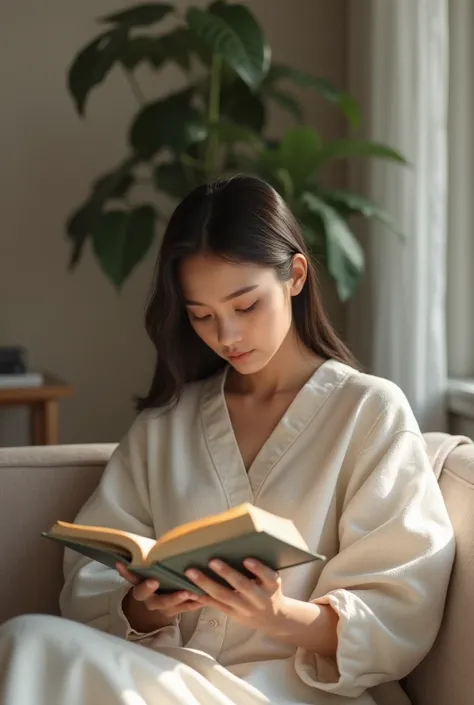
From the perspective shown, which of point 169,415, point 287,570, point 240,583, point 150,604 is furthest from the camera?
point 169,415

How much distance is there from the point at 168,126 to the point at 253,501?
54.8 inches

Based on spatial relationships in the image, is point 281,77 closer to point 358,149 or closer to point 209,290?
point 358,149

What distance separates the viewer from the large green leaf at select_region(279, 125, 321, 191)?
8.96 ft

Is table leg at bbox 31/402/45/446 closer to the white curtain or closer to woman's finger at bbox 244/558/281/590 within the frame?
the white curtain

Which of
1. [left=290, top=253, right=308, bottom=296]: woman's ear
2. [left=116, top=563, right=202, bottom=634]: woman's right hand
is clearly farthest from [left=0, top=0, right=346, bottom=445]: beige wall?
[left=116, top=563, right=202, bottom=634]: woman's right hand

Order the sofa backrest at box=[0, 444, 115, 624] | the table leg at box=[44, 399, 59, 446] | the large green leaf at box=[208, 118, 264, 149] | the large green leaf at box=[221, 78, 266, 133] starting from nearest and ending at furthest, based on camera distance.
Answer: the sofa backrest at box=[0, 444, 115, 624] → the large green leaf at box=[208, 118, 264, 149] → the table leg at box=[44, 399, 59, 446] → the large green leaf at box=[221, 78, 266, 133]

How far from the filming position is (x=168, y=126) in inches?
110

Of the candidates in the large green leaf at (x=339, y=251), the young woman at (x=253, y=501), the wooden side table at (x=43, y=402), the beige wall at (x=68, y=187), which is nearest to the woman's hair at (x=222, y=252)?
the young woman at (x=253, y=501)

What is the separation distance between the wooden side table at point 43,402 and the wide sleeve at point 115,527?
0.99 m

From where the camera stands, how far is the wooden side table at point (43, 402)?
2.78 metres

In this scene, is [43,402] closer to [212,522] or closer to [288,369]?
[288,369]

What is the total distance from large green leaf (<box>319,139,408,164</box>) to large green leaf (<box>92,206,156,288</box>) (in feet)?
1.54

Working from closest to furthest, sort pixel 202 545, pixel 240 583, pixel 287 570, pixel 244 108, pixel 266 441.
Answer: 1. pixel 202 545
2. pixel 240 583
3. pixel 287 570
4. pixel 266 441
5. pixel 244 108

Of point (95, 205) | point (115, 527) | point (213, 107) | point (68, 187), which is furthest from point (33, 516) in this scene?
point (68, 187)
